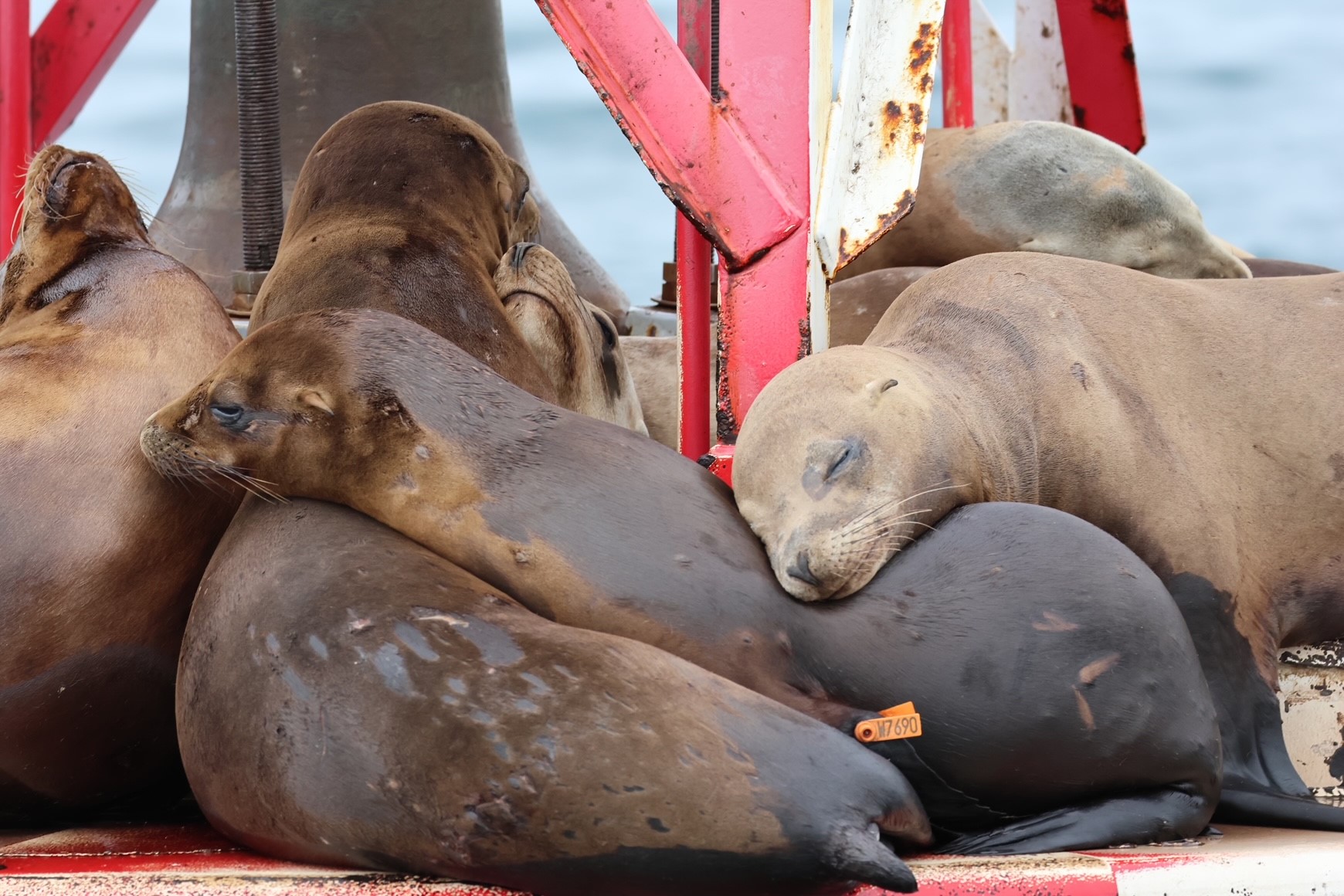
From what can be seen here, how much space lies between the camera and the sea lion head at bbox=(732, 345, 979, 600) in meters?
2.23

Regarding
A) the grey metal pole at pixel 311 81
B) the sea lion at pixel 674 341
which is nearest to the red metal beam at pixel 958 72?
the sea lion at pixel 674 341

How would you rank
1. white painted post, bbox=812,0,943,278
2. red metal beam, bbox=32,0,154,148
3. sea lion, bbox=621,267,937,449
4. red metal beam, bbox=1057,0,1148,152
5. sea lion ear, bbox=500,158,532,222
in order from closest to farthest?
white painted post, bbox=812,0,943,278 < sea lion ear, bbox=500,158,532,222 < sea lion, bbox=621,267,937,449 < red metal beam, bbox=32,0,154,148 < red metal beam, bbox=1057,0,1148,152

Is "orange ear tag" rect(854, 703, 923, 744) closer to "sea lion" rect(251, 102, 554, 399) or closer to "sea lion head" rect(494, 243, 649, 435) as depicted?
"sea lion" rect(251, 102, 554, 399)

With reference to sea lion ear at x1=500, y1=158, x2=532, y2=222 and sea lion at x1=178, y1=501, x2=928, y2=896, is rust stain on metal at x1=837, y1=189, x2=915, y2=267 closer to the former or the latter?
sea lion at x1=178, y1=501, x2=928, y2=896

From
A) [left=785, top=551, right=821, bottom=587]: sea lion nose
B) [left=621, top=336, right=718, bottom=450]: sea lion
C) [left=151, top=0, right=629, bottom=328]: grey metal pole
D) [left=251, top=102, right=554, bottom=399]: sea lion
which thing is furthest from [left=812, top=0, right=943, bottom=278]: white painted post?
[left=151, top=0, right=629, bottom=328]: grey metal pole

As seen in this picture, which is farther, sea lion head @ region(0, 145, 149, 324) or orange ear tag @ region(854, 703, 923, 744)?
sea lion head @ region(0, 145, 149, 324)

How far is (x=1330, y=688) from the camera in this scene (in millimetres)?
2600

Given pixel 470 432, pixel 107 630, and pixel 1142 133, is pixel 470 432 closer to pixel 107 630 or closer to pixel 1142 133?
pixel 107 630

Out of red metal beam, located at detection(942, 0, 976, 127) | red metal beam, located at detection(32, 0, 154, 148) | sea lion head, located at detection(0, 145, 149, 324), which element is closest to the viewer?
sea lion head, located at detection(0, 145, 149, 324)

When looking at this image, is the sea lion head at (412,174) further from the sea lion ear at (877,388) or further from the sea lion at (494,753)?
the sea lion at (494,753)

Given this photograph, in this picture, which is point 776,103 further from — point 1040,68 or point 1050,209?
point 1040,68

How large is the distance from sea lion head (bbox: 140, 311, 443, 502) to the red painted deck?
2.05 feet

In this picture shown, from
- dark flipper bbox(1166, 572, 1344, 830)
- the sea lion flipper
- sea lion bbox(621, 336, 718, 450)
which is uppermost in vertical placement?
sea lion bbox(621, 336, 718, 450)

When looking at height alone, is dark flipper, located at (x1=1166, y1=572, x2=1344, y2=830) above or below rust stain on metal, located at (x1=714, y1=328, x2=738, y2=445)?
below
